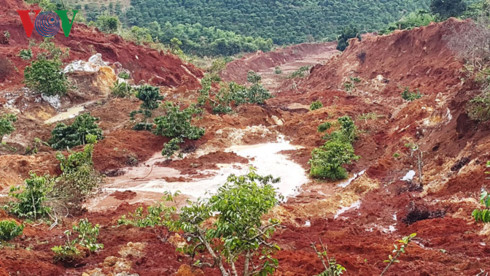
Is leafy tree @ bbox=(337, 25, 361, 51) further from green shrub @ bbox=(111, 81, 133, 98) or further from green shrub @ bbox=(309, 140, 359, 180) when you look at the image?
green shrub @ bbox=(309, 140, 359, 180)

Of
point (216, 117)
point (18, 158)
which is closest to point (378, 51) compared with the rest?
point (216, 117)

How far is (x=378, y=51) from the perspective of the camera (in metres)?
35.3

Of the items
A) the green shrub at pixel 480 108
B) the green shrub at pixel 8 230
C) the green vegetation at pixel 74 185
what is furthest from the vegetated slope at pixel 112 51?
the green shrub at pixel 480 108

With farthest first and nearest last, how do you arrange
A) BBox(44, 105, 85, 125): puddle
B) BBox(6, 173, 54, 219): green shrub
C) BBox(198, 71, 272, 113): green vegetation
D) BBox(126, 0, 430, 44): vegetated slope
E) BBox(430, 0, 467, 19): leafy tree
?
1. BBox(126, 0, 430, 44): vegetated slope
2. BBox(430, 0, 467, 19): leafy tree
3. BBox(198, 71, 272, 113): green vegetation
4. BBox(44, 105, 85, 125): puddle
5. BBox(6, 173, 54, 219): green shrub

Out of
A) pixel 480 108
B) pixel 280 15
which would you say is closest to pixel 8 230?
pixel 480 108

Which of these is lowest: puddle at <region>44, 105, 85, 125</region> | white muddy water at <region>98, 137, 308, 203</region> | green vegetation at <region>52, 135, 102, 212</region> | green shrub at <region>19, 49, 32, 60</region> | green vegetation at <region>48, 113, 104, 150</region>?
white muddy water at <region>98, 137, 308, 203</region>

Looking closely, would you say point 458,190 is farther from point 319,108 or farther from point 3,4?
point 3,4

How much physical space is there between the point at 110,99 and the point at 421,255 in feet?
69.3

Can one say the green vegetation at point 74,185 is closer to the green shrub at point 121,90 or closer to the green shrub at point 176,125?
the green shrub at point 176,125

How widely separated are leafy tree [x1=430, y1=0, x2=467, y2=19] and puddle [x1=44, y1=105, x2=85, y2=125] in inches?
1287

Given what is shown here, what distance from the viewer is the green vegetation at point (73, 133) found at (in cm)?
1766

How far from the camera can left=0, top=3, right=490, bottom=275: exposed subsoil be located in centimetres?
703

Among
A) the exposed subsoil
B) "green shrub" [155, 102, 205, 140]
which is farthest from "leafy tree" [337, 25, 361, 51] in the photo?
"green shrub" [155, 102, 205, 140]

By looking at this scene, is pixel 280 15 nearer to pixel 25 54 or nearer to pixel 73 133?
pixel 25 54
